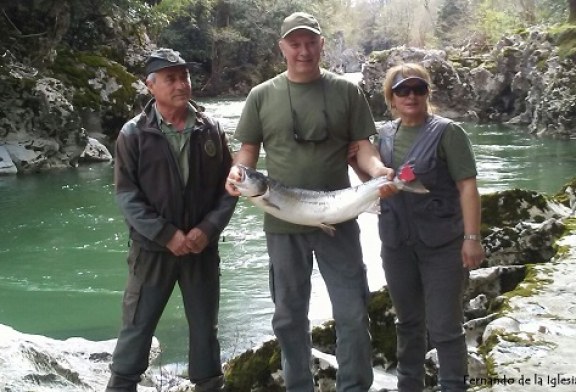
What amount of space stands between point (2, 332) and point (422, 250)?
2.58m

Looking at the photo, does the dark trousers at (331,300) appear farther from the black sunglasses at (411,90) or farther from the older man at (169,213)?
the black sunglasses at (411,90)

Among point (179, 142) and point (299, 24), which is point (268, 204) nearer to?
point (179, 142)

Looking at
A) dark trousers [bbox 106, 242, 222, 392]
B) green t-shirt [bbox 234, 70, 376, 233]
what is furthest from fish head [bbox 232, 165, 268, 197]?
dark trousers [bbox 106, 242, 222, 392]

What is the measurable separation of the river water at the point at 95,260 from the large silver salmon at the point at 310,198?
2.28 m

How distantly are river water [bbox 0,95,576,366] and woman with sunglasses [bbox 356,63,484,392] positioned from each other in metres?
1.99

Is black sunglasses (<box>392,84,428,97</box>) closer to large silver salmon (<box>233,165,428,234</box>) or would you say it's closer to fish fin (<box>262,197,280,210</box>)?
large silver salmon (<box>233,165,428,234</box>)

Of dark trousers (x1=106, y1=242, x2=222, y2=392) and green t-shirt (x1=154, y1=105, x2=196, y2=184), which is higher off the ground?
green t-shirt (x1=154, y1=105, x2=196, y2=184)

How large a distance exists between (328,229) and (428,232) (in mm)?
471

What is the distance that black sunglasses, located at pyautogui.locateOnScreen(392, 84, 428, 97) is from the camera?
3281mm

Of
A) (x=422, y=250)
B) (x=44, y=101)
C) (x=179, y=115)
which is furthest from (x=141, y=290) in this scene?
(x=44, y=101)

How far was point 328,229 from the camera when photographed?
320cm

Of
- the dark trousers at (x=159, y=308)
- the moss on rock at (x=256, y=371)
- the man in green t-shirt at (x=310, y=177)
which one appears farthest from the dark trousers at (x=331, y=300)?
the moss on rock at (x=256, y=371)

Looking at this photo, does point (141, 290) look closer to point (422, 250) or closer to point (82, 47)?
point (422, 250)

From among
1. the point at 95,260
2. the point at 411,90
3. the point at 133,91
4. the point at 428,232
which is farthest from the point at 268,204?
the point at 133,91
